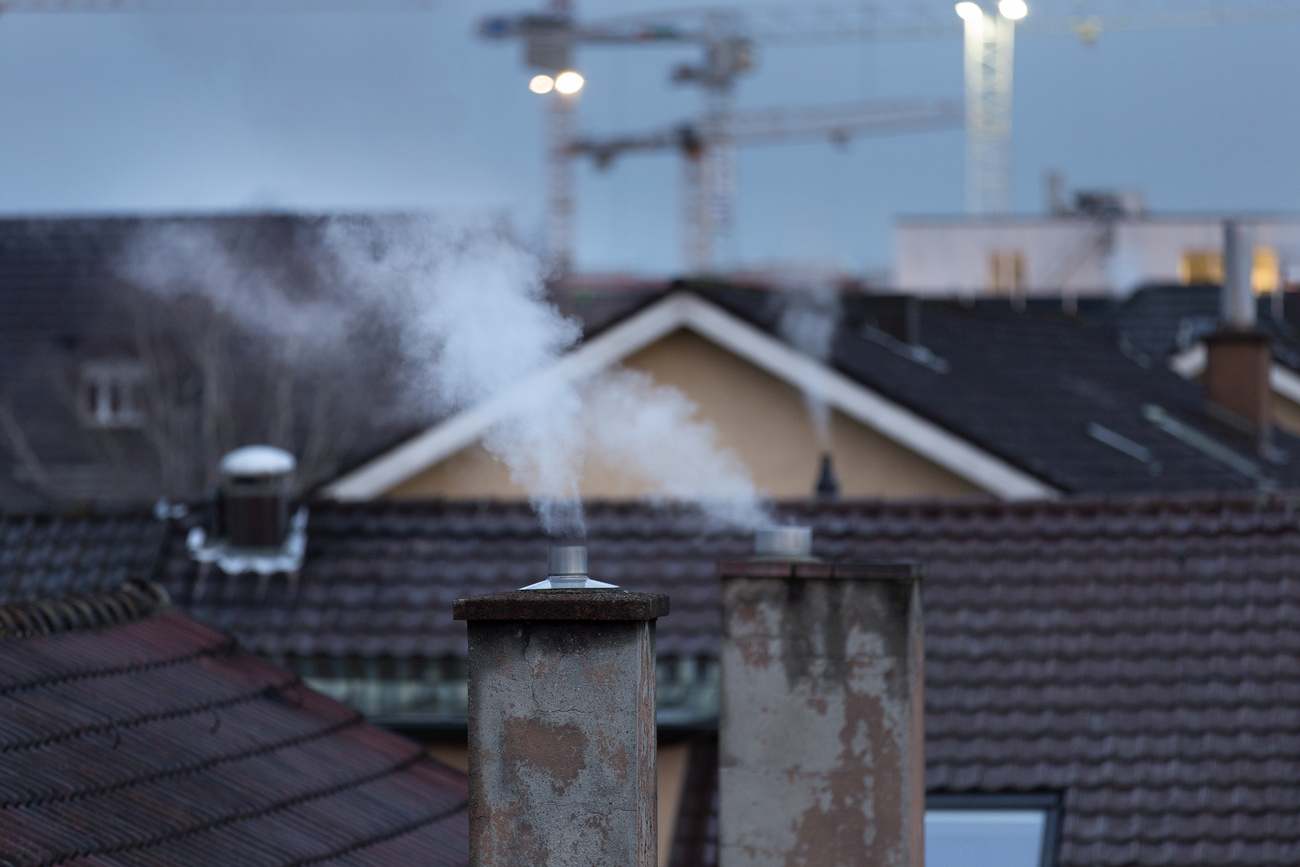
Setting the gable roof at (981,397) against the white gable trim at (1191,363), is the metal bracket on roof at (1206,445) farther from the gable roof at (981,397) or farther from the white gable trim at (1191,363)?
the white gable trim at (1191,363)

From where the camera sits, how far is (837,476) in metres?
15.9

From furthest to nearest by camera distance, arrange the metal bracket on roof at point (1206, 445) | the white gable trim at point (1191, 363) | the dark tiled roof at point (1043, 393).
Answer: the white gable trim at point (1191, 363), the metal bracket on roof at point (1206, 445), the dark tiled roof at point (1043, 393)

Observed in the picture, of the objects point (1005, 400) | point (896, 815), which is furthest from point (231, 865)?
point (1005, 400)

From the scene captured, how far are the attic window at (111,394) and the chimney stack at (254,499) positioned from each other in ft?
56.2

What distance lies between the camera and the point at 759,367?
16.1 m

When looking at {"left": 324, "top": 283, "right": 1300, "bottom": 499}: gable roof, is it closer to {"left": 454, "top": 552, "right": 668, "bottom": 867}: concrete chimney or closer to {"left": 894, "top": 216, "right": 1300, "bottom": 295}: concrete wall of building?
{"left": 454, "top": 552, "right": 668, "bottom": 867}: concrete chimney

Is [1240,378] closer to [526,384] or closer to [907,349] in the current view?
[907,349]

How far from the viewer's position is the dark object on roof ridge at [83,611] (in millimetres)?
8523

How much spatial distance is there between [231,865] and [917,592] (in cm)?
305

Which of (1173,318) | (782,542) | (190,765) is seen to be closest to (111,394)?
(1173,318)

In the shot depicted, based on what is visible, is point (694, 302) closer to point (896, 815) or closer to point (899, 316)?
point (899, 316)

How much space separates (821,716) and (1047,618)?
382 centimetres

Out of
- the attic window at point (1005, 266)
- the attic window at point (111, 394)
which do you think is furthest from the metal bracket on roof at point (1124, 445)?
the attic window at point (1005, 266)

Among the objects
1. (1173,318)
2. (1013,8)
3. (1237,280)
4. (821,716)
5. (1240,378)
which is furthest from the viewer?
(1173,318)
